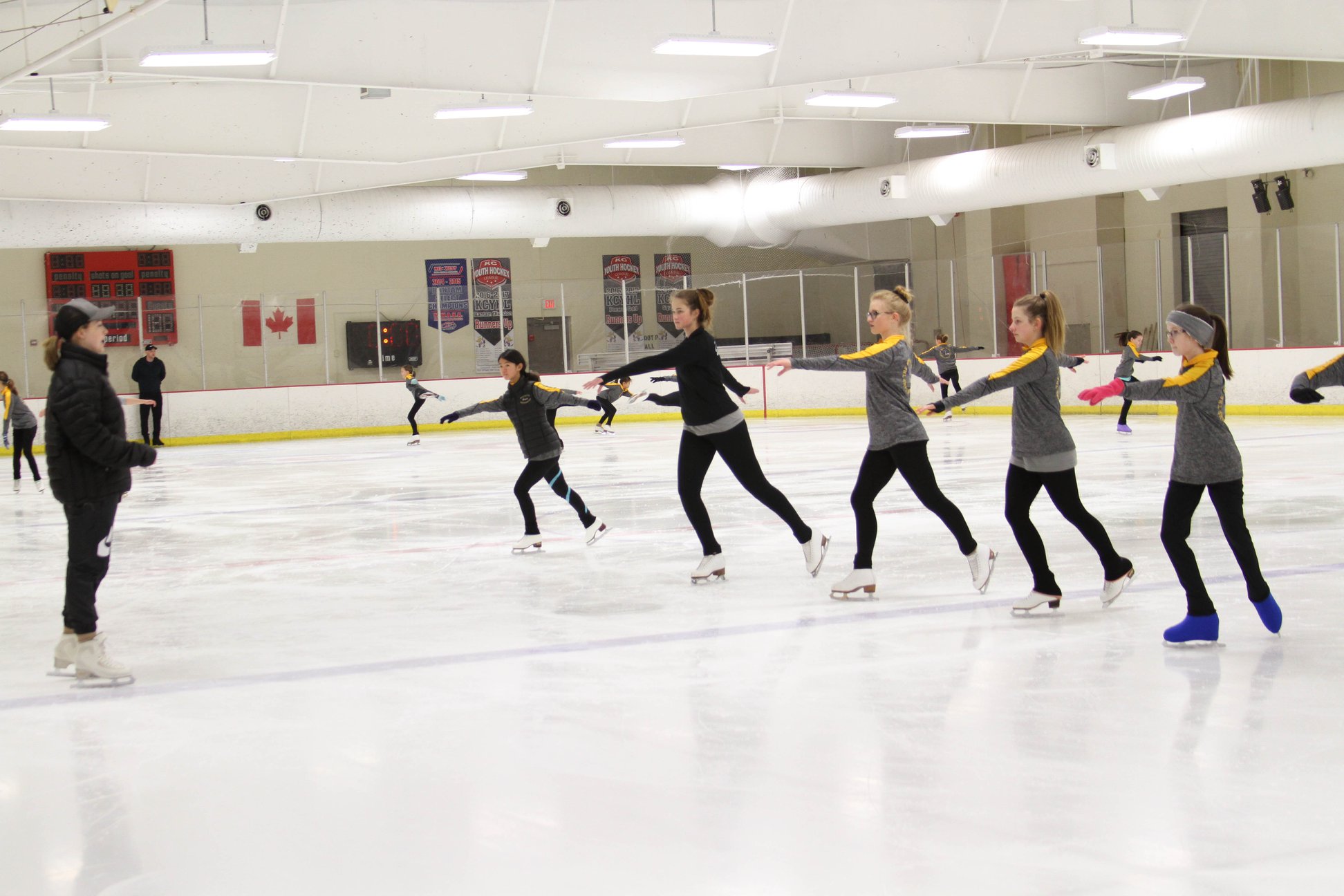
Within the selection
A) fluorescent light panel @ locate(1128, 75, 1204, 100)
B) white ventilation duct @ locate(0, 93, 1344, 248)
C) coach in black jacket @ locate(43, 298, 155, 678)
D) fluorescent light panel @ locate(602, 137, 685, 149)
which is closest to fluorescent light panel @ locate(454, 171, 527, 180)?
white ventilation duct @ locate(0, 93, 1344, 248)

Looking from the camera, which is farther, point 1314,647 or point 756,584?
point 756,584

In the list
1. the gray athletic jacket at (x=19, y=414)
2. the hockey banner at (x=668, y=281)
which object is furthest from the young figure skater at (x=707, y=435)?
the hockey banner at (x=668, y=281)

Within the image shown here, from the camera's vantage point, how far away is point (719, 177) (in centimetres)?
2383

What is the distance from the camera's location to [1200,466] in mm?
4367

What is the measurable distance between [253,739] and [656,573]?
3.10 m

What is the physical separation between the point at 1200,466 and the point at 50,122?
1273cm

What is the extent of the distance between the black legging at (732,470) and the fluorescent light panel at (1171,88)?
11.8 m

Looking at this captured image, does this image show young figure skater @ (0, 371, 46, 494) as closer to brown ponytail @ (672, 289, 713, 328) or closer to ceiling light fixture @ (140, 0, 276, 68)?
ceiling light fixture @ (140, 0, 276, 68)

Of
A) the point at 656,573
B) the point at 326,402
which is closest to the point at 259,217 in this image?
the point at 326,402

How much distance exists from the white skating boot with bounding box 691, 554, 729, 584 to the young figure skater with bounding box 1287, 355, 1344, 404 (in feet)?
9.12

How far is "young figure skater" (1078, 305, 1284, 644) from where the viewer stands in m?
4.36

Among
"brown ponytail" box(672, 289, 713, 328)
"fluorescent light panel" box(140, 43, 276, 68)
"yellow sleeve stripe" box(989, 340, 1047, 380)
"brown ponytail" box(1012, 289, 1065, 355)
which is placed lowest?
"yellow sleeve stripe" box(989, 340, 1047, 380)

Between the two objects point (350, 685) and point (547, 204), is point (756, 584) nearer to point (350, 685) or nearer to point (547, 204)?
point (350, 685)

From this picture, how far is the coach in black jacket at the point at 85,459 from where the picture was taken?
427 cm
